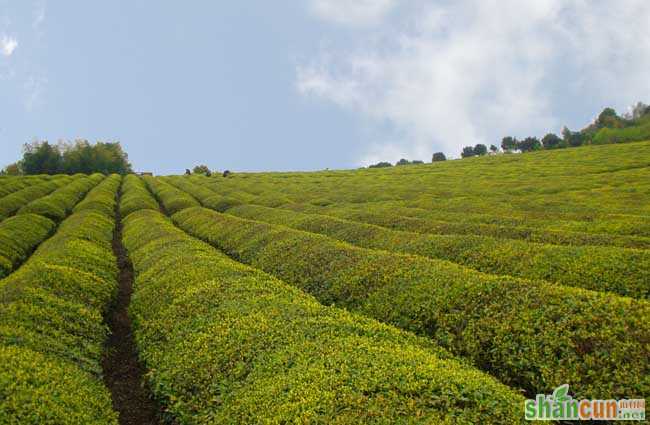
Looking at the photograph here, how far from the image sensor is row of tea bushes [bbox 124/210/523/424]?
898cm

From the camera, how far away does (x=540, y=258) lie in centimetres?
1861

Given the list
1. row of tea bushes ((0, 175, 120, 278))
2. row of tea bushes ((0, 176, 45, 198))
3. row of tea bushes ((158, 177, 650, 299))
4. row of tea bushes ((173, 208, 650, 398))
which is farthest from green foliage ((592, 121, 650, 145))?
row of tea bushes ((0, 176, 45, 198))

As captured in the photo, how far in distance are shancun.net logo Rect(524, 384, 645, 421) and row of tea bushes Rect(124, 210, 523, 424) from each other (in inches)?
16.2

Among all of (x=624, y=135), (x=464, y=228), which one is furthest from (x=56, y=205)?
(x=624, y=135)

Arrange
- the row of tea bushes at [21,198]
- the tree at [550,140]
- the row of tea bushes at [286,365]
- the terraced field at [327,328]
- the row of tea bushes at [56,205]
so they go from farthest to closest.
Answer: the tree at [550,140]
the row of tea bushes at [21,198]
the row of tea bushes at [56,205]
the terraced field at [327,328]
the row of tea bushes at [286,365]

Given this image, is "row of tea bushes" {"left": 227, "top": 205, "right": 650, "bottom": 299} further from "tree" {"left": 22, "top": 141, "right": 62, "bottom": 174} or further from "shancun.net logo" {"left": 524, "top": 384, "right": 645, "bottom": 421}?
"tree" {"left": 22, "top": 141, "right": 62, "bottom": 174}

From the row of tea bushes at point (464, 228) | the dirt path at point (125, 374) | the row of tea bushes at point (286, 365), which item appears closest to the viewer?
the row of tea bushes at point (286, 365)

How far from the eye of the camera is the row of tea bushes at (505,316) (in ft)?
33.9

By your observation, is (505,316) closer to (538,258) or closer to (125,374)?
(538,258)

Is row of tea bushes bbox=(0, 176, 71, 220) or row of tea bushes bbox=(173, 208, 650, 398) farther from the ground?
row of tea bushes bbox=(0, 176, 71, 220)

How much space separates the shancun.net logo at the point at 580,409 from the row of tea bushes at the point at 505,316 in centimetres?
38

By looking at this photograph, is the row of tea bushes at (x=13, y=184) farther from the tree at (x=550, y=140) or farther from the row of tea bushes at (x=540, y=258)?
the tree at (x=550, y=140)

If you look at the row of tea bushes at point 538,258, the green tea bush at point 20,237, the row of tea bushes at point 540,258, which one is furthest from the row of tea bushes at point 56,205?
the row of tea bushes at point 540,258

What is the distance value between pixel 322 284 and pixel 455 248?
277 inches
